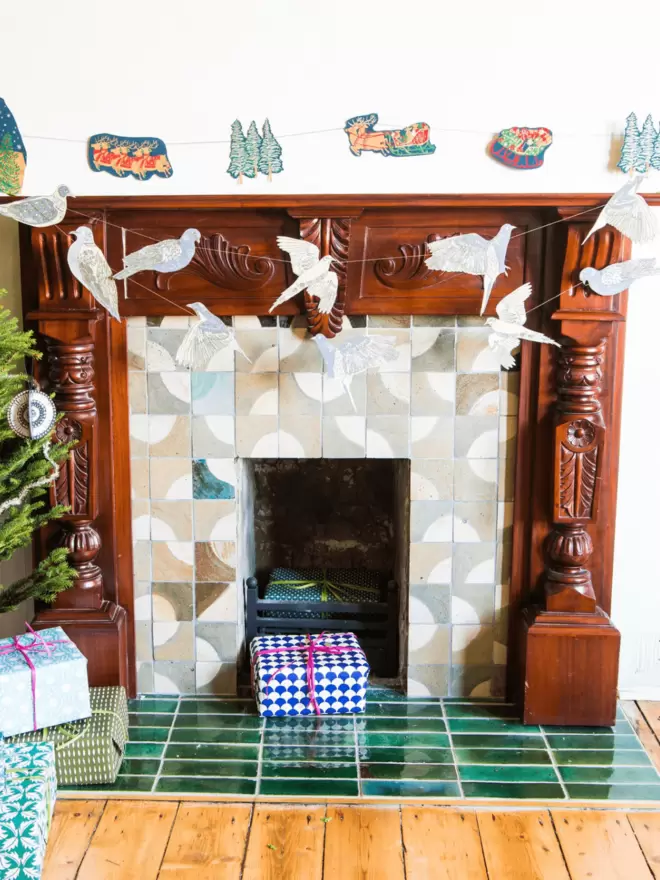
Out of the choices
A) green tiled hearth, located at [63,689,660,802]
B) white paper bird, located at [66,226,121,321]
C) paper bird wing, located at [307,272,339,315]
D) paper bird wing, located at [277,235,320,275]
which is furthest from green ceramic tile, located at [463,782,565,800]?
white paper bird, located at [66,226,121,321]

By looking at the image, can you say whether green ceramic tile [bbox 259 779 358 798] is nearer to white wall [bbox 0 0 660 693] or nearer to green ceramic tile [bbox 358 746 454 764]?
green ceramic tile [bbox 358 746 454 764]

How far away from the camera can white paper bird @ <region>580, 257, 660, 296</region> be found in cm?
244

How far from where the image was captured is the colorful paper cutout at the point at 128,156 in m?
2.59

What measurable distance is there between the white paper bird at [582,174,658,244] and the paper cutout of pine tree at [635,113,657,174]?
320 millimetres

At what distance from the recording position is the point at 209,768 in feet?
8.36

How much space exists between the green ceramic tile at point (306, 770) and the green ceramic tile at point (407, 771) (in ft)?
0.14

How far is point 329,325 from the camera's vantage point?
267cm

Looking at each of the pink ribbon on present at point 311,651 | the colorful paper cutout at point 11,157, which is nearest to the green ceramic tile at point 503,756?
the pink ribbon on present at point 311,651

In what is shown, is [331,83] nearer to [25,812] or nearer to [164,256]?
[164,256]

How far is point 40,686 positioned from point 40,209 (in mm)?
1288

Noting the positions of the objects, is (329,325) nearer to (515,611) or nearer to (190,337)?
(190,337)

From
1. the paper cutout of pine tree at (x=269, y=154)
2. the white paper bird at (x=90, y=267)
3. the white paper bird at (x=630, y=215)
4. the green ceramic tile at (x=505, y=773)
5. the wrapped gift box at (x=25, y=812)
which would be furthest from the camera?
the paper cutout of pine tree at (x=269, y=154)

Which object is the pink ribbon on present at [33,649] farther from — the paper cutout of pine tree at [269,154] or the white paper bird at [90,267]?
the paper cutout of pine tree at [269,154]

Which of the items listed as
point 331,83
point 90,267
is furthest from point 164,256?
point 331,83
